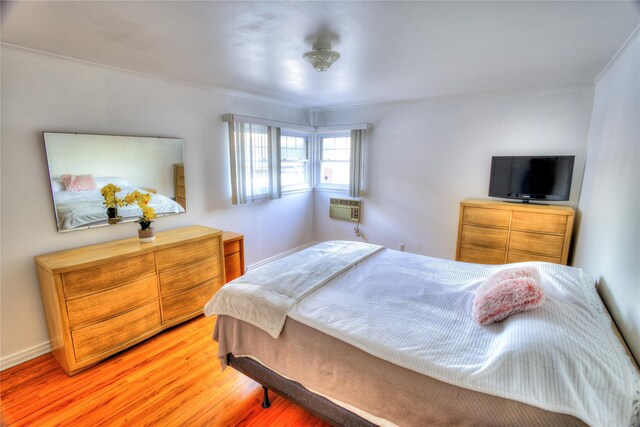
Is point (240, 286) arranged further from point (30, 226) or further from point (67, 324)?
point (30, 226)

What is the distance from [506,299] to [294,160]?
3.68m

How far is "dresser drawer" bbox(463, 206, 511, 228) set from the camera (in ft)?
10.1

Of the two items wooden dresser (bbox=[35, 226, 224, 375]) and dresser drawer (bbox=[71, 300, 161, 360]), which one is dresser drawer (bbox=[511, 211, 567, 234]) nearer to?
wooden dresser (bbox=[35, 226, 224, 375])

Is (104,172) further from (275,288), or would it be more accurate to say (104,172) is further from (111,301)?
(275,288)

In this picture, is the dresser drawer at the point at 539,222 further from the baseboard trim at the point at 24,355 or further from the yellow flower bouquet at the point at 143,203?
the baseboard trim at the point at 24,355

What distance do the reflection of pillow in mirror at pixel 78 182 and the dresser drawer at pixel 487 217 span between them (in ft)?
11.9

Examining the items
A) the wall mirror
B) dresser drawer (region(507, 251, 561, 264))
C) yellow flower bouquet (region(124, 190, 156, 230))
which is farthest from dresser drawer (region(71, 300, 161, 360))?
dresser drawer (region(507, 251, 561, 264))

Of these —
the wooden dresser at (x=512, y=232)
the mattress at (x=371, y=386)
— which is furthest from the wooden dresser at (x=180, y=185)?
the wooden dresser at (x=512, y=232)

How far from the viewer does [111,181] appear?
2531mm

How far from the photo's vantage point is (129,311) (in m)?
2.33

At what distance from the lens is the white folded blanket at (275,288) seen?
165 cm

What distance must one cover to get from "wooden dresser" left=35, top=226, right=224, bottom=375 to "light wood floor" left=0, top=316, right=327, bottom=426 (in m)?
0.14

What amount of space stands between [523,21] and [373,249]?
1.84 metres

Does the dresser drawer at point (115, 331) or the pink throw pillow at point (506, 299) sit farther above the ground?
the pink throw pillow at point (506, 299)
